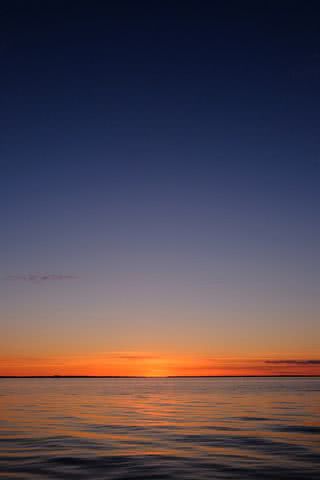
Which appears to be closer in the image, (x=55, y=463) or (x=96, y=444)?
(x=55, y=463)

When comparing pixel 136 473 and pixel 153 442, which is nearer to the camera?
pixel 136 473

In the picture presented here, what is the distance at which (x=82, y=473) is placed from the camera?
53.8 ft

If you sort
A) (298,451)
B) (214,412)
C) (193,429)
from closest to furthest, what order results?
(298,451) → (193,429) → (214,412)

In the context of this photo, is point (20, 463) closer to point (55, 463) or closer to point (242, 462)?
point (55, 463)

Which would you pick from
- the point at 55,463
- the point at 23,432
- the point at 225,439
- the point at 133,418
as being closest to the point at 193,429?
the point at 225,439

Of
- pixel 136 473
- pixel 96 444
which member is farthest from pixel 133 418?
pixel 136 473

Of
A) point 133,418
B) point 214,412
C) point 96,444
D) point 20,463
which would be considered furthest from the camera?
point 214,412

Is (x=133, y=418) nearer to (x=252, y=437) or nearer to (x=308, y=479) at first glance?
(x=252, y=437)

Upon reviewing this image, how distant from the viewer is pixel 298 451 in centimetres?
2091

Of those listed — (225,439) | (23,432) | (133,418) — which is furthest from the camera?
(133,418)

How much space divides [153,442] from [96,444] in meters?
2.71

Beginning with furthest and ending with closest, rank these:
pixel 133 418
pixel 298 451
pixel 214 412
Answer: pixel 214 412, pixel 133 418, pixel 298 451

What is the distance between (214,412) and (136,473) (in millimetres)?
23658

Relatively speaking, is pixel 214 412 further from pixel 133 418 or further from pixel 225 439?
pixel 225 439
